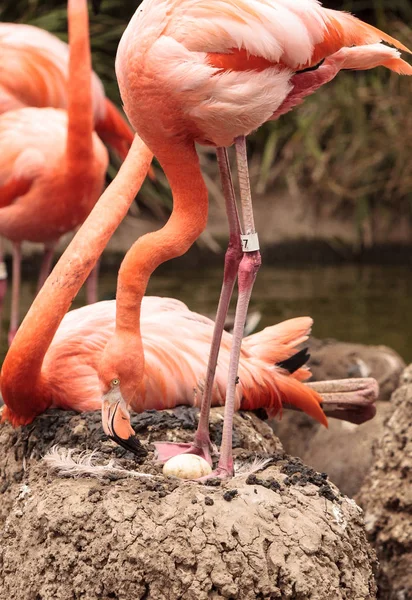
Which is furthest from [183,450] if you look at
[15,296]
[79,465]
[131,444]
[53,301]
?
[15,296]

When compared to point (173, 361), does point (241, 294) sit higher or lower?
higher

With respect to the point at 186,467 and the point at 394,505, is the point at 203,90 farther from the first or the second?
the point at 394,505

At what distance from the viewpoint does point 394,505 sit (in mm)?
3668

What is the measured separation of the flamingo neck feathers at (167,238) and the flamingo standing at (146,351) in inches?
16.9

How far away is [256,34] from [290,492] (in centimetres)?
128

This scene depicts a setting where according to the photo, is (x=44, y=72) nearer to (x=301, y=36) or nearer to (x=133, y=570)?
(x=301, y=36)

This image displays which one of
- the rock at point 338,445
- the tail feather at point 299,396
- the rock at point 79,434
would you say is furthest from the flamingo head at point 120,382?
the rock at point 338,445

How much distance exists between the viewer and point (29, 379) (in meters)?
3.42

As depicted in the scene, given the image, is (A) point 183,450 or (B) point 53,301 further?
(B) point 53,301

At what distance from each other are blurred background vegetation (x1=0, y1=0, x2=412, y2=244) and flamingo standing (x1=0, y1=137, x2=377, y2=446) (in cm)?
629


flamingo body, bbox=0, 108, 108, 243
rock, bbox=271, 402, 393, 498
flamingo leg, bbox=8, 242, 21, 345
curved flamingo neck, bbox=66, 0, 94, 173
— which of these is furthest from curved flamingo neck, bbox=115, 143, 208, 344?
flamingo leg, bbox=8, 242, 21, 345

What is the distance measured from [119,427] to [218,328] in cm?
43

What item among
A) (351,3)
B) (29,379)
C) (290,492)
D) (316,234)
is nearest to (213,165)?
(316,234)

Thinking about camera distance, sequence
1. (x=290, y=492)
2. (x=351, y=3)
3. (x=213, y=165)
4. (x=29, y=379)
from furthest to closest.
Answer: (x=351, y=3) → (x=213, y=165) → (x=29, y=379) → (x=290, y=492)
